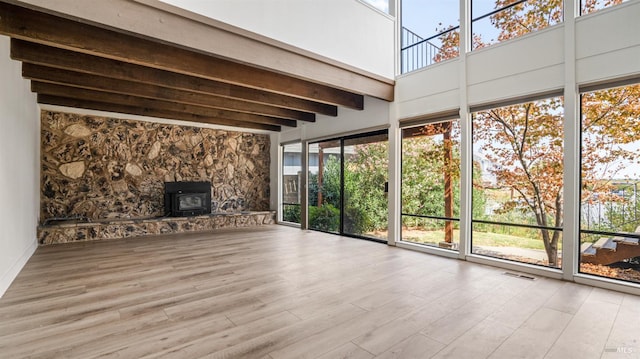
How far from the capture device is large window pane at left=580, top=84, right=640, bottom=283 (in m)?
3.36

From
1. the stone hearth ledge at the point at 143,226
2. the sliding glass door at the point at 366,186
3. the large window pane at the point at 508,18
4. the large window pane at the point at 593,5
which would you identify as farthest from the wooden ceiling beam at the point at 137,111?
the large window pane at the point at 593,5

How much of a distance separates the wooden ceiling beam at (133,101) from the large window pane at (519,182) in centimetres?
475

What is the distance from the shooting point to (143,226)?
6406 millimetres

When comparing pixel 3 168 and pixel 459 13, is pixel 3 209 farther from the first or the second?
pixel 459 13

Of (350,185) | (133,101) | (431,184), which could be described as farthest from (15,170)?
(431,184)

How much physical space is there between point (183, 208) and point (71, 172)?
217 cm

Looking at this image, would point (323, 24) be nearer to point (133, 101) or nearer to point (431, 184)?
point (431, 184)

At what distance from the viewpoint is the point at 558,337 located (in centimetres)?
225

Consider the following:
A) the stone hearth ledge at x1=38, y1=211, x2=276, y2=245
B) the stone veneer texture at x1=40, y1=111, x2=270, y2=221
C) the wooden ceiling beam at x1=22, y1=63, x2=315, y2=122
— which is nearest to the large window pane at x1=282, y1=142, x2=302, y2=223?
the stone hearth ledge at x1=38, y1=211, x2=276, y2=245

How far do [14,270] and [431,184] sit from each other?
576cm

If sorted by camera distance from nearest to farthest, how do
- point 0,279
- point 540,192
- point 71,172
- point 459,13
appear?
point 0,279, point 540,192, point 459,13, point 71,172

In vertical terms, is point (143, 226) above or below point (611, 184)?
below

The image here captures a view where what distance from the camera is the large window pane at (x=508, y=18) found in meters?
4.09

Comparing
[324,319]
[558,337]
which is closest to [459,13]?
[558,337]
